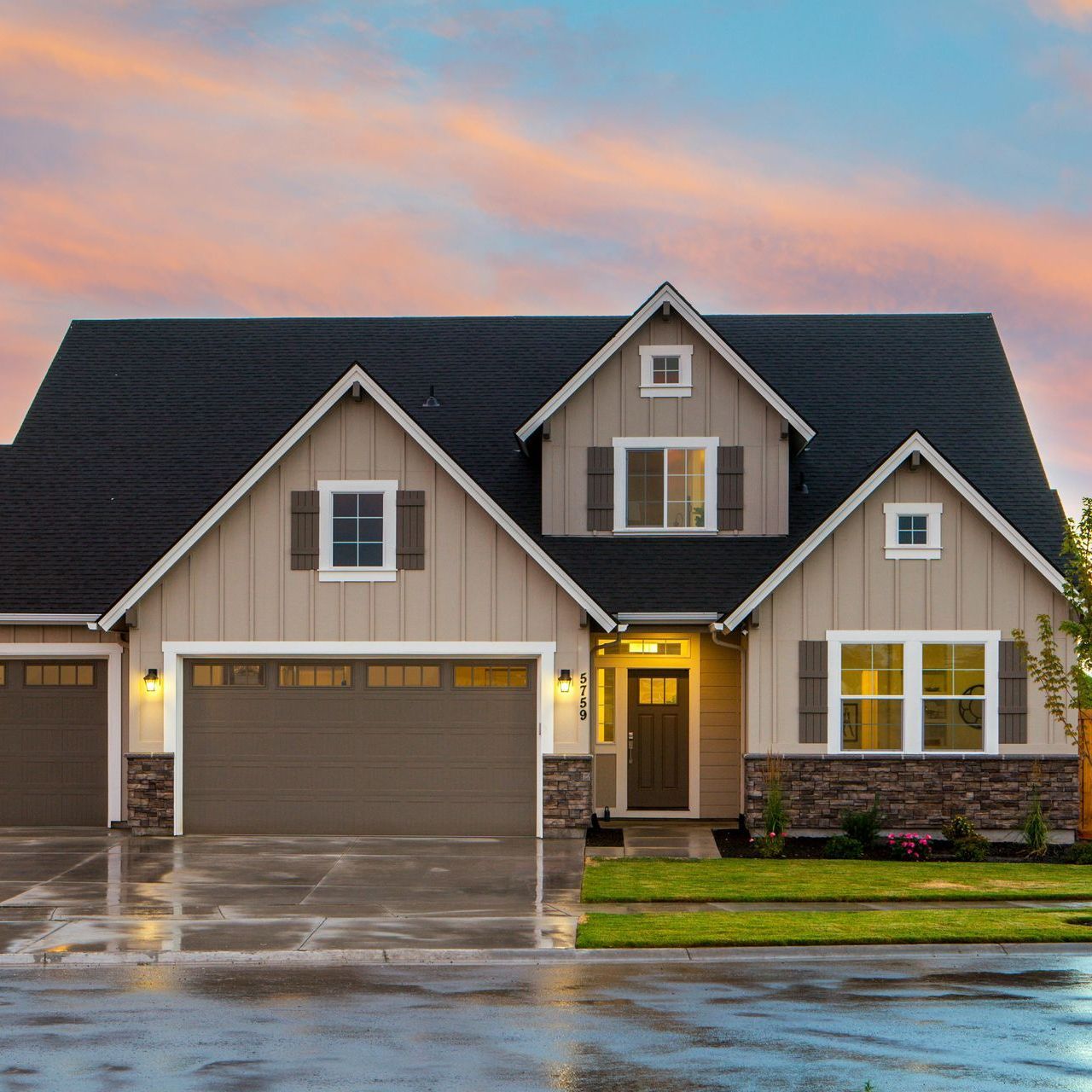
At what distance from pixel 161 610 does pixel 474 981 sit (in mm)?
10528

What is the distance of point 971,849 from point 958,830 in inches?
23.4

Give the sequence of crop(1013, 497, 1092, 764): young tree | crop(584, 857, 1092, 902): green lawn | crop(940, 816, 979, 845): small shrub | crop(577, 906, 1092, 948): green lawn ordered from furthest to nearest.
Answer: crop(940, 816, 979, 845): small shrub < crop(1013, 497, 1092, 764): young tree < crop(584, 857, 1092, 902): green lawn < crop(577, 906, 1092, 948): green lawn

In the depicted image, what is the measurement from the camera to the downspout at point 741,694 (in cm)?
2170

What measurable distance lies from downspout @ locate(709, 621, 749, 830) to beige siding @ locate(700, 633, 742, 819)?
9.6 inches

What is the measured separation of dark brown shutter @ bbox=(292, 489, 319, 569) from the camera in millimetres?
21422

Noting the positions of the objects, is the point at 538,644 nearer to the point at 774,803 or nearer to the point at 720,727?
the point at 720,727

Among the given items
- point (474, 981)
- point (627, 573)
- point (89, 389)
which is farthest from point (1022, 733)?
point (89, 389)

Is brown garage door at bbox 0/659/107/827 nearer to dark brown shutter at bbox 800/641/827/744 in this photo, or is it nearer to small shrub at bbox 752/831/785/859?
small shrub at bbox 752/831/785/859

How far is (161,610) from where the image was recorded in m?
21.5

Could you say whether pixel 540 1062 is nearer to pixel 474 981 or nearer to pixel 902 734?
pixel 474 981

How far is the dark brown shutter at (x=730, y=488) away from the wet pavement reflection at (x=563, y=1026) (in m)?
10.7

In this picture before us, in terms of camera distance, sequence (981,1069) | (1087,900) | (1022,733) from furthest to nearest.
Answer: (1022,733) < (1087,900) < (981,1069)

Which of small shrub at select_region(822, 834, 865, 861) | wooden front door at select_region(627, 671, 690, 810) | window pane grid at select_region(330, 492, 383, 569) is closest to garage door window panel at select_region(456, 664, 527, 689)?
window pane grid at select_region(330, 492, 383, 569)

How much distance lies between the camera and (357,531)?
21.5m
